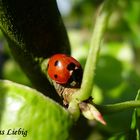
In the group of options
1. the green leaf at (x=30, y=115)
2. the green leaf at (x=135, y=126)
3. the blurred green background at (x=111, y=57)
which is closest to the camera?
the green leaf at (x=30, y=115)

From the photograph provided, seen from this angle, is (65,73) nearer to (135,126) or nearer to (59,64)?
(59,64)

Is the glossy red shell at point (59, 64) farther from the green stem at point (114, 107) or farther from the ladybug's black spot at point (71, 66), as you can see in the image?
the green stem at point (114, 107)

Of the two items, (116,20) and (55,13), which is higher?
(55,13)

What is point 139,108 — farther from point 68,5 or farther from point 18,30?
point 68,5

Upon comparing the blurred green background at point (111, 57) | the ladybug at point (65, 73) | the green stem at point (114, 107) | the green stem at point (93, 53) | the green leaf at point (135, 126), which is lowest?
the blurred green background at point (111, 57)

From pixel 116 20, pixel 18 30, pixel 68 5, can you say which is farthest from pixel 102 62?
pixel 68 5

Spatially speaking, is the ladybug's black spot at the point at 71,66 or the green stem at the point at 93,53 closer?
the green stem at the point at 93,53

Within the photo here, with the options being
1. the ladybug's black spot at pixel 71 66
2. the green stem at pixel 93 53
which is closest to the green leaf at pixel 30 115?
the green stem at pixel 93 53
